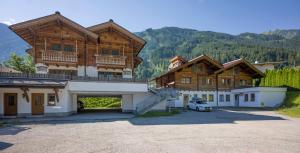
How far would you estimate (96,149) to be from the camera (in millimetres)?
9750

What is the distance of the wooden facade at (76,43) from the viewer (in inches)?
986

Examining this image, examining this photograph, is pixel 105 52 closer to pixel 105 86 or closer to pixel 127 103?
pixel 105 86

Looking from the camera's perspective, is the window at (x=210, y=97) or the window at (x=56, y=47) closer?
the window at (x=56, y=47)

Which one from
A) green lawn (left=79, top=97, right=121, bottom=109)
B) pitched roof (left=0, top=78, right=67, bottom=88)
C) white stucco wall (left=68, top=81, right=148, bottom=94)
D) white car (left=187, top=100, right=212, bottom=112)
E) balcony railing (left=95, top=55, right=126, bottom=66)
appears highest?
balcony railing (left=95, top=55, right=126, bottom=66)

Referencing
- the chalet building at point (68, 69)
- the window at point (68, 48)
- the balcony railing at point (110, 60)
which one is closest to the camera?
the chalet building at point (68, 69)

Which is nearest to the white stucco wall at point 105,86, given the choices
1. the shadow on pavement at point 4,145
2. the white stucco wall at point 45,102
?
the white stucco wall at point 45,102

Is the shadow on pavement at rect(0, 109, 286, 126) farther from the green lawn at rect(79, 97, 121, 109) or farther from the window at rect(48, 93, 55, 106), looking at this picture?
the green lawn at rect(79, 97, 121, 109)

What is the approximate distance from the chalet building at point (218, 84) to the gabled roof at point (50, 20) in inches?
624

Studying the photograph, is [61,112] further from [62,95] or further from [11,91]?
[11,91]

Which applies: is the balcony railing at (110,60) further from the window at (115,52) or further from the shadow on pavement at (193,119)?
the shadow on pavement at (193,119)

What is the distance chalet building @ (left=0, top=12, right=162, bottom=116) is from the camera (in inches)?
878

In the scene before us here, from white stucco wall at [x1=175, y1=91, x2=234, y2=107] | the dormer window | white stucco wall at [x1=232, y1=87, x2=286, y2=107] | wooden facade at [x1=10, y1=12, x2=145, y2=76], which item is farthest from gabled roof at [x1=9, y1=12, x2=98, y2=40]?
white stucco wall at [x1=232, y1=87, x2=286, y2=107]

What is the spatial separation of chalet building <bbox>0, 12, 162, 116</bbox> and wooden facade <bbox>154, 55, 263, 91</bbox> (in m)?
10.9

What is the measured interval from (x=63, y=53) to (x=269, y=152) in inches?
850
